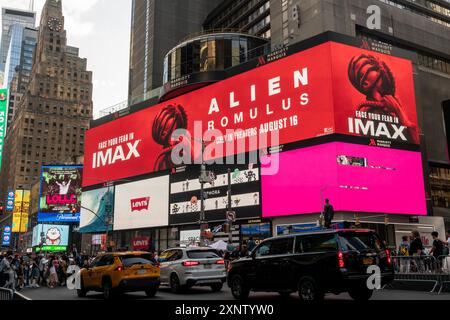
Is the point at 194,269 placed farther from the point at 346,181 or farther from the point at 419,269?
the point at 346,181

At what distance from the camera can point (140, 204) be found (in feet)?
200

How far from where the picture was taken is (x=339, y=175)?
4091cm

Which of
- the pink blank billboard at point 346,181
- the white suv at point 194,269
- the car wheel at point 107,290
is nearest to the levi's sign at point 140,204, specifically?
the pink blank billboard at point 346,181

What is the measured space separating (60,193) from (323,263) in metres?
84.4

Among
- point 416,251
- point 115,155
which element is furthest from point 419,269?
→ point 115,155

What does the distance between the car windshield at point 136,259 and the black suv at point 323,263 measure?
4.40m

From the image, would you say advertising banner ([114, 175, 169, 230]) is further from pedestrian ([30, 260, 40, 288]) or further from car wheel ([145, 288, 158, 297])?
car wheel ([145, 288, 158, 297])

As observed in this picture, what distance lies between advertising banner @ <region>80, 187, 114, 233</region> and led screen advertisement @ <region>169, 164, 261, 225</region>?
520 inches

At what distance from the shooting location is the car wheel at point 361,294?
45.0 feet

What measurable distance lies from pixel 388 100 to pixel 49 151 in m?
133

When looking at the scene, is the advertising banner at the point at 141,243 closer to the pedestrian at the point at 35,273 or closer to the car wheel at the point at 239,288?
the pedestrian at the point at 35,273

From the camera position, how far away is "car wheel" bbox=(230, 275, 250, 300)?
15.6m

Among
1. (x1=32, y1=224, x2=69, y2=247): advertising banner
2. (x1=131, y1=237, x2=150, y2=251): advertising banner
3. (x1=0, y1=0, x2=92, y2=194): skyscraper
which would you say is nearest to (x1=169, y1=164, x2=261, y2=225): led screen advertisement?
(x1=131, y1=237, x2=150, y2=251): advertising banner
